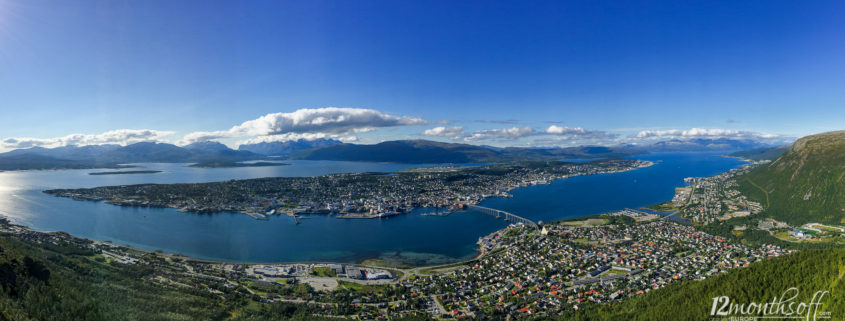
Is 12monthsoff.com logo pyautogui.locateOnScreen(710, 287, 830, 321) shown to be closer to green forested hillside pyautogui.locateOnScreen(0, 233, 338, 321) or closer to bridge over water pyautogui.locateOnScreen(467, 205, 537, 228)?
green forested hillside pyautogui.locateOnScreen(0, 233, 338, 321)

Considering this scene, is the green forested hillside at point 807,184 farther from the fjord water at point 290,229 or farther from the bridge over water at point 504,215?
the bridge over water at point 504,215

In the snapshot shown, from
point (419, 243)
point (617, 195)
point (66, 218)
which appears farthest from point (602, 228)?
point (66, 218)

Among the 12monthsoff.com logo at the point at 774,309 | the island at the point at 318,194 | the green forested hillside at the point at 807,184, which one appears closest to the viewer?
the 12monthsoff.com logo at the point at 774,309

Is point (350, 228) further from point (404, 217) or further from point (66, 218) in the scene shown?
point (66, 218)

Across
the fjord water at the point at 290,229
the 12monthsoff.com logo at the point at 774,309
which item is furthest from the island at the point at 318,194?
the 12monthsoff.com logo at the point at 774,309

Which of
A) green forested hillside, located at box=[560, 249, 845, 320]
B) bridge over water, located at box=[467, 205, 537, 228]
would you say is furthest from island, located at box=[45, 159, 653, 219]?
green forested hillside, located at box=[560, 249, 845, 320]

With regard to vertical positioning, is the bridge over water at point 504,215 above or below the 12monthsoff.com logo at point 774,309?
below
